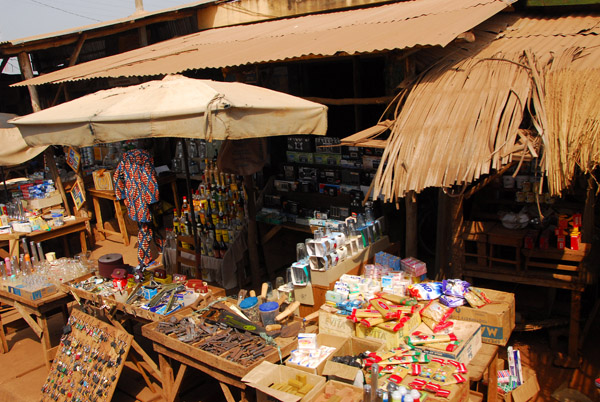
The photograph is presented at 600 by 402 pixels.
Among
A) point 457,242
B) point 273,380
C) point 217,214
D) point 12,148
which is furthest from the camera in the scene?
point 12,148

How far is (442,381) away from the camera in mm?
3684

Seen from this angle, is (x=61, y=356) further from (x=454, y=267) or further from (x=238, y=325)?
(x=454, y=267)

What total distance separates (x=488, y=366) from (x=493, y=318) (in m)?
0.41

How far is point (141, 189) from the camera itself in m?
8.45

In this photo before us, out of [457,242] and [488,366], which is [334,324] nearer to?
[488,366]

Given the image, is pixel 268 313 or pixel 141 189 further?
pixel 141 189

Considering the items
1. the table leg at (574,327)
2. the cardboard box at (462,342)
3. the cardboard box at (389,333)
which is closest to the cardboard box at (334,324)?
the cardboard box at (389,333)

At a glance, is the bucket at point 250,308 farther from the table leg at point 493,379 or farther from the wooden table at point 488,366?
the table leg at point 493,379

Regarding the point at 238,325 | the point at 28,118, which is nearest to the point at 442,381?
the point at 238,325

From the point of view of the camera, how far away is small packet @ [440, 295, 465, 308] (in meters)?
4.69

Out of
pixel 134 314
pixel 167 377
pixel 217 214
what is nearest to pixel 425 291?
pixel 167 377

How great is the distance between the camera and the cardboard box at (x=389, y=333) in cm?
427

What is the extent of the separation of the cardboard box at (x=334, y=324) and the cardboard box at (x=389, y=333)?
3.9 inches

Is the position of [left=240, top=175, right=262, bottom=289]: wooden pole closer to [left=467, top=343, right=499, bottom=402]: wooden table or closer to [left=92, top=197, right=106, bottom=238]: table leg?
[left=467, top=343, right=499, bottom=402]: wooden table
